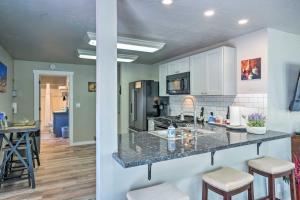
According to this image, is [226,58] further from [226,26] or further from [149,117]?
[149,117]

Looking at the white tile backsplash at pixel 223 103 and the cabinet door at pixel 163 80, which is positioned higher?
the cabinet door at pixel 163 80

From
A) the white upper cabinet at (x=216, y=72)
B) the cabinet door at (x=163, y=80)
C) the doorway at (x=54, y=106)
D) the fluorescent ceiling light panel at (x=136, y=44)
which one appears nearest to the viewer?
the fluorescent ceiling light panel at (x=136, y=44)

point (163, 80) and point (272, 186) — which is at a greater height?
point (163, 80)

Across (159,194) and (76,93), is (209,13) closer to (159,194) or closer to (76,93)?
(159,194)

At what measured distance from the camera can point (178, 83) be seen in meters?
4.05

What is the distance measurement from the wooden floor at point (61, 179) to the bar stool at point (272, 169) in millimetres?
2150

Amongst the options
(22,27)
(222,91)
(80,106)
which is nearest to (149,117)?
(222,91)

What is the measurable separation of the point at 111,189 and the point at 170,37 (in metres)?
2.38

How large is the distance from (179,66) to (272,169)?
2.61m

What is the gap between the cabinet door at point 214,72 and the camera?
3084 millimetres

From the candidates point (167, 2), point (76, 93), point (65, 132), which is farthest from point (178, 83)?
point (65, 132)

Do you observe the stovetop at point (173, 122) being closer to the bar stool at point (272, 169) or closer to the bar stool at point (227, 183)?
the bar stool at point (272, 169)

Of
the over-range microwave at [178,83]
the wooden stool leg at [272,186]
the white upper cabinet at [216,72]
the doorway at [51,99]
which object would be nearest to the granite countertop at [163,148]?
the wooden stool leg at [272,186]

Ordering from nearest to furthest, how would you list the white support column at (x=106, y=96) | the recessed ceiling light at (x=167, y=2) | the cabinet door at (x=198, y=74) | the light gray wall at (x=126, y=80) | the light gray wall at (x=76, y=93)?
the white support column at (x=106, y=96) < the recessed ceiling light at (x=167, y=2) < the cabinet door at (x=198, y=74) < the light gray wall at (x=76, y=93) < the light gray wall at (x=126, y=80)
